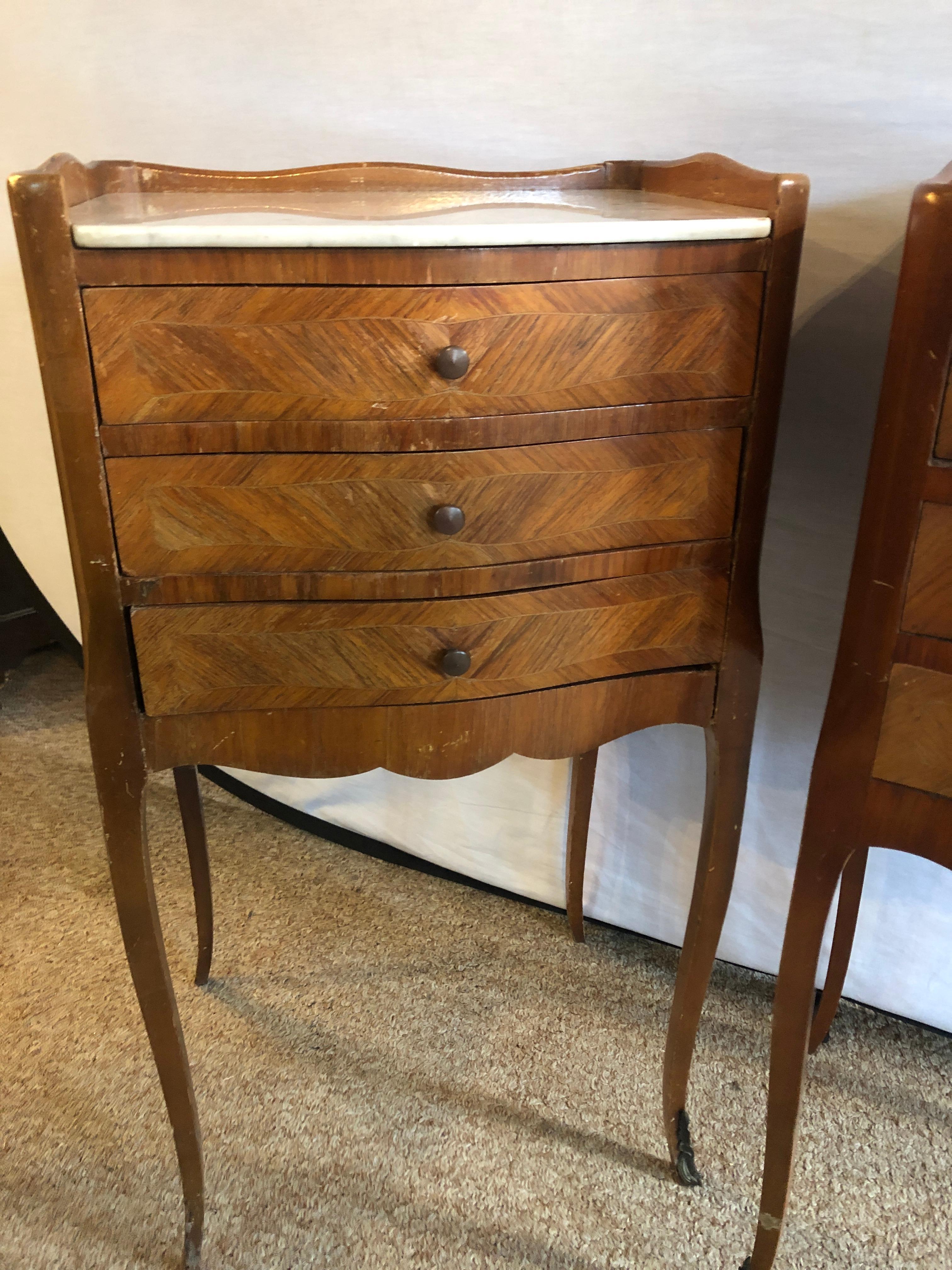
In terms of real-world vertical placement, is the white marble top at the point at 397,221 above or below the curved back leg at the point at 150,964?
above

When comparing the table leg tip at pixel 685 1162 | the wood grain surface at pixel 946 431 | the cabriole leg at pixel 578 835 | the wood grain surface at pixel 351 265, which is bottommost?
the table leg tip at pixel 685 1162

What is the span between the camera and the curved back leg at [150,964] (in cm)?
82

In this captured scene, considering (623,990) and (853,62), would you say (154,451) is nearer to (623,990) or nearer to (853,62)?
(853,62)

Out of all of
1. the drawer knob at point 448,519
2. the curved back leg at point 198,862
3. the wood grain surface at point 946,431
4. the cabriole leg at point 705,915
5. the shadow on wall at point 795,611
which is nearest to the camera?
the wood grain surface at point 946,431

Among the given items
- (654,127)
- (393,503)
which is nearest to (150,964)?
(393,503)

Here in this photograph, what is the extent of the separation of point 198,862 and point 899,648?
91 cm

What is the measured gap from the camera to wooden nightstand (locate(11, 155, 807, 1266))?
683 millimetres

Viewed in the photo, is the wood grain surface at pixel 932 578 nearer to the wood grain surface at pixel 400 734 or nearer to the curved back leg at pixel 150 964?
the wood grain surface at pixel 400 734

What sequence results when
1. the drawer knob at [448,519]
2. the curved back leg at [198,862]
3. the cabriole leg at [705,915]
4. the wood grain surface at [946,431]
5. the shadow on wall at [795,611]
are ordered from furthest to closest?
the curved back leg at [198,862]
the shadow on wall at [795,611]
the cabriole leg at [705,915]
the drawer knob at [448,519]
the wood grain surface at [946,431]

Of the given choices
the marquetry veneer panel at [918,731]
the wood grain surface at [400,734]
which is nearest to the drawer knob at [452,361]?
the wood grain surface at [400,734]

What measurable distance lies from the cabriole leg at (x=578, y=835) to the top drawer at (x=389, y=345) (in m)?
0.65

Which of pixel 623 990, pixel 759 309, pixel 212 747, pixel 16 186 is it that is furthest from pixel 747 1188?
pixel 16 186

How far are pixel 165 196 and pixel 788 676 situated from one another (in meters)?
0.85

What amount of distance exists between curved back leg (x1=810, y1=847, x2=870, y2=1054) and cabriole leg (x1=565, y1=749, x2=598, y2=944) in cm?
33
